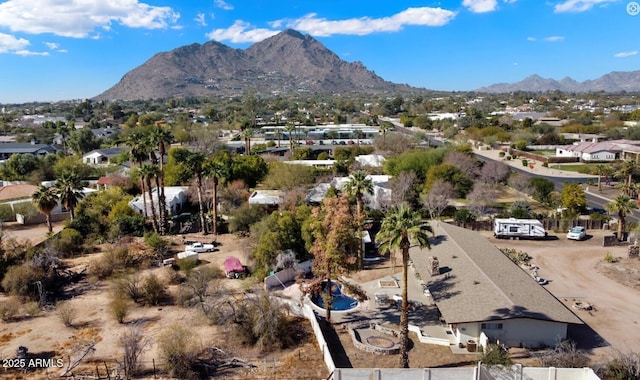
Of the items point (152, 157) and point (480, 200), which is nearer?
point (152, 157)

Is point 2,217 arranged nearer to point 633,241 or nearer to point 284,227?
point 284,227

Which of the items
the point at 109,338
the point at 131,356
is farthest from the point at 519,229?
the point at 109,338

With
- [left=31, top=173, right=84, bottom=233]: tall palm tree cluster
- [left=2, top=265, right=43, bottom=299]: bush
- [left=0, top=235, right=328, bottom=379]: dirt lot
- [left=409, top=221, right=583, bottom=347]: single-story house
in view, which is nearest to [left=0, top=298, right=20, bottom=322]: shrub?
[left=0, top=235, right=328, bottom=379]: dirt lot

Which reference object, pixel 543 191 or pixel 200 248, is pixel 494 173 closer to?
pixel 543 191

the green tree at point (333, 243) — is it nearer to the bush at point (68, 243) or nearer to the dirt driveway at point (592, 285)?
the dirt driveway at point (592, 285)

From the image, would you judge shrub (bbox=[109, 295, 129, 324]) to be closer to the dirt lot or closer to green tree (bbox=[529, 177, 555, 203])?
the dirt lot

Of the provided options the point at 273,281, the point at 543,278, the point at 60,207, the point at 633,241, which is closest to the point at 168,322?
the point at 273,281
